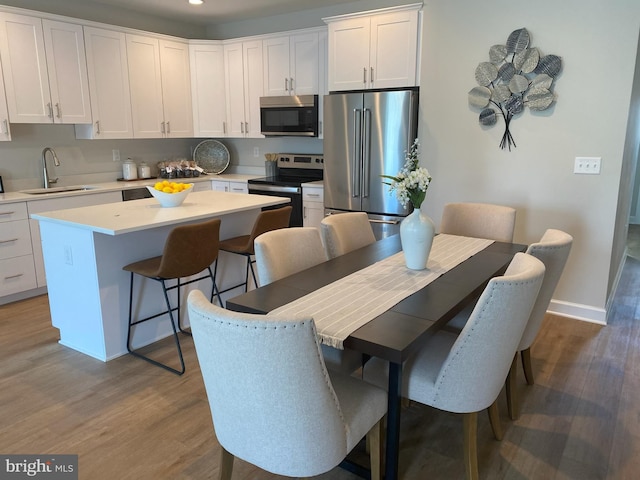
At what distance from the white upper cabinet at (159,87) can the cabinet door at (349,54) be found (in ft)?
6.32

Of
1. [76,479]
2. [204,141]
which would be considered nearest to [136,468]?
[76,479]

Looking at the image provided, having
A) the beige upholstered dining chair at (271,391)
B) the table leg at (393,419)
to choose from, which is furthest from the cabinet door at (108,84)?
the table leg at (393,419)

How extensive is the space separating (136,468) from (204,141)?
14.9ft

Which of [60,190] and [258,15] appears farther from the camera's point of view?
[258,15]

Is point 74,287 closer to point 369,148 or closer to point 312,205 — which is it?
point 312,205

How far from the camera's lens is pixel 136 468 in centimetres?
196

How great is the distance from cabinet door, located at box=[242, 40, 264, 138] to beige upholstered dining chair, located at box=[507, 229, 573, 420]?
3.74 metres

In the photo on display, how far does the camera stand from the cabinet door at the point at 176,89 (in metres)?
5.07

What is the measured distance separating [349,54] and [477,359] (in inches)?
129

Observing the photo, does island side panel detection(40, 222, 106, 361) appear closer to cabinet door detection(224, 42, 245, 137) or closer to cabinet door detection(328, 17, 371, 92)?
cabinet door detection(328, 17, 371, 92)

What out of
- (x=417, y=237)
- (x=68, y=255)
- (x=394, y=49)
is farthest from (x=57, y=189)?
(x=417, y=237)

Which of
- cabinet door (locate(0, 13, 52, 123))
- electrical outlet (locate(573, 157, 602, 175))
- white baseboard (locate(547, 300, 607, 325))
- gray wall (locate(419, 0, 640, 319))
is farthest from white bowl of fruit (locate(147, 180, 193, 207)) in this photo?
white baseboard (locate(547, 300, 607, 325))

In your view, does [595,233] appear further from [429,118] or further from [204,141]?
[204,141]

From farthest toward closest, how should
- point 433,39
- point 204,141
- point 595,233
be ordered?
point 204,141
point 433,39
point 595,233
